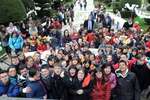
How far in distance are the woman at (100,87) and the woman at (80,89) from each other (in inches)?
5.5

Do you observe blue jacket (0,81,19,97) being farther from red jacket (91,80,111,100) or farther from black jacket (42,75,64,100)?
red jacket (91,80,111,100)

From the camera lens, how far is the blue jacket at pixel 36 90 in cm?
1059

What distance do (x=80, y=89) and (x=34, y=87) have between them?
3.23ft

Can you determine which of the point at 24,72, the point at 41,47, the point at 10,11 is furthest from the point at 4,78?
the point at 10,11

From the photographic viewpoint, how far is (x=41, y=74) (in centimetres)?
1101

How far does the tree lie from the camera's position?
110 ft

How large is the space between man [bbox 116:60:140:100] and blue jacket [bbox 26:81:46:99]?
173 cm

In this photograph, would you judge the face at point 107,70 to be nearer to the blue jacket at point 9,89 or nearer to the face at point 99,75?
the face at point 99,75

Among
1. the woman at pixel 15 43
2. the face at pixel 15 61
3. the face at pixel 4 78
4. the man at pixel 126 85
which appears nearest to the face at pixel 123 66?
the man at pixel 126 85

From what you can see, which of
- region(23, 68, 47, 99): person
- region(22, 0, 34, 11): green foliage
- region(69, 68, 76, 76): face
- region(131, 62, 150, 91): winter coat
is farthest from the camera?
region(22, 0, 34, 11): green foliage

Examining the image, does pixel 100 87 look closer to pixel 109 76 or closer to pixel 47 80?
pixel 109 76

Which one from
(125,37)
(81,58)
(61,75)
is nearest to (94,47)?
(125,37)

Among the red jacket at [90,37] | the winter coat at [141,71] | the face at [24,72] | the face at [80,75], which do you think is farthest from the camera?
the red jacket at [90,37]

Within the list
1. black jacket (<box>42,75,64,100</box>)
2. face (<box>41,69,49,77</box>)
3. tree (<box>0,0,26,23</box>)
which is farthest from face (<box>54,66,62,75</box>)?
tree (<box>0,0,26,23</box>)
